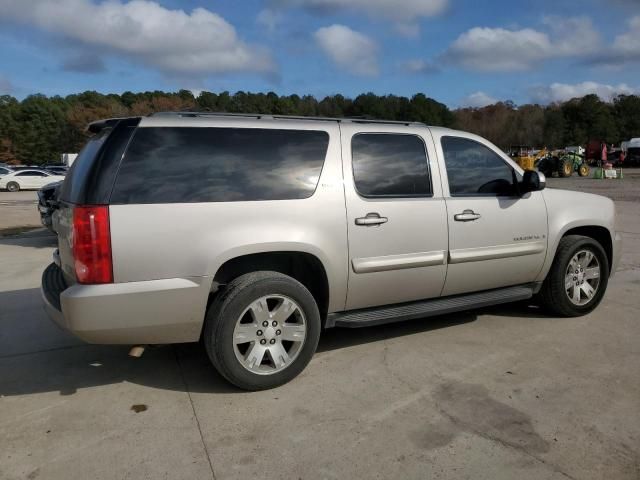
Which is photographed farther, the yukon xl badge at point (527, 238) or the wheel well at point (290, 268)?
the yukon xl badge at point (527, 238)

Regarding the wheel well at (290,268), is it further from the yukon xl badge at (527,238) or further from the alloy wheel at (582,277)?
the alloy wheel at (582,277)

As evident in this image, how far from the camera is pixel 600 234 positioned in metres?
5.36

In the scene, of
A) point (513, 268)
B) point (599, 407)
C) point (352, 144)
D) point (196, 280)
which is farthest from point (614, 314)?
point (196, 280)

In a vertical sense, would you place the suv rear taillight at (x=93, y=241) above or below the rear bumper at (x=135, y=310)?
above

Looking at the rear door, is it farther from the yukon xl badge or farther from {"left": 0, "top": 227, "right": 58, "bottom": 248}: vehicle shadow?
{"left": 0, "top": 227, "right": 58, "bottom": 248}: vehicle shadow

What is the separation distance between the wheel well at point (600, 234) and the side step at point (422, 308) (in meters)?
0.85

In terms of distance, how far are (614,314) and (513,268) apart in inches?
57.0

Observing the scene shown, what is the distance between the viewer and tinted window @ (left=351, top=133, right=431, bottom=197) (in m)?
4.00

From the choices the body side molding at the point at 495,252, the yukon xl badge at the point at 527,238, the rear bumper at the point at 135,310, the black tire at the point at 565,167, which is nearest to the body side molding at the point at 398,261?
the body side molding at the point at 495,252

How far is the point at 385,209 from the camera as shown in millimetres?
4000

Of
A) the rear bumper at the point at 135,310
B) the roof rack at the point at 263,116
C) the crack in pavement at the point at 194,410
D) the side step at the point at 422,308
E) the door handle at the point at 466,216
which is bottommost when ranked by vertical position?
the crack in pavement at the point at 194,410

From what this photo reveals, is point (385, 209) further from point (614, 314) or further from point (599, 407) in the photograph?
point (614, 314)

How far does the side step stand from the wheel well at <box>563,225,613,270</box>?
2.80ft

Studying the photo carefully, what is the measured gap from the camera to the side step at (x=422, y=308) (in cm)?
400
